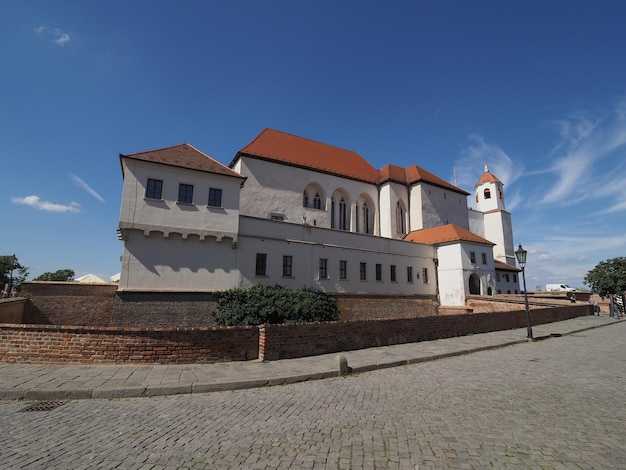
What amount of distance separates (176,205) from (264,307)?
8.08m

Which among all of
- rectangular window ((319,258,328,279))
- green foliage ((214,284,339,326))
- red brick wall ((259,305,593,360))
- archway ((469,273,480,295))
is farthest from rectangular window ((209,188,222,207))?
archway ((469,273,480,295))

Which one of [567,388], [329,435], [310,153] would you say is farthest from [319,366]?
[310,153]

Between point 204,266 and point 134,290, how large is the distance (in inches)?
155

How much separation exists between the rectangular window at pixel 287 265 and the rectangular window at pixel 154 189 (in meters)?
9.17

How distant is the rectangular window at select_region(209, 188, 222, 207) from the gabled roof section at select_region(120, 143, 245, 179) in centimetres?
115

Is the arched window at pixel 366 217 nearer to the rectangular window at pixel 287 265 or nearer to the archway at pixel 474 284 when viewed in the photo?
the archway at pixel 474 284

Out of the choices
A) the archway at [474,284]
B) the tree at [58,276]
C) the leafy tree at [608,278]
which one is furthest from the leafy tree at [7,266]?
the leafy tree at [608,278]

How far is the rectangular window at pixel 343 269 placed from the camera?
26031mm

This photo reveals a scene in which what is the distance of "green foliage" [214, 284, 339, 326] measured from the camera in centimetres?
1853

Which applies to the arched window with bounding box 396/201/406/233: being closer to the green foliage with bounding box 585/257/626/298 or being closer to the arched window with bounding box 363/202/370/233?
the arched window with bounding box 363/202/370/233

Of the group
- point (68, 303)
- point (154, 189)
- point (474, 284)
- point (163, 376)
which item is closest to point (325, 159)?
point (474, 284)

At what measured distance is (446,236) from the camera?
33125mm

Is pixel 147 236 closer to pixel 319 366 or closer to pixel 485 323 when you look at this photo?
pixel 319 366

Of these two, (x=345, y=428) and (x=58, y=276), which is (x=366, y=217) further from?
(x=58, y=276)
